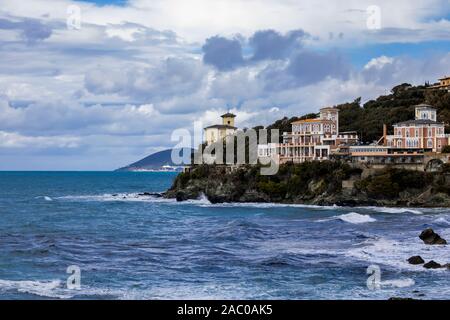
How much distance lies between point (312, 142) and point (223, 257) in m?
62.5

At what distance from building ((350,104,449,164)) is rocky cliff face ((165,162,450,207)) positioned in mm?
5634

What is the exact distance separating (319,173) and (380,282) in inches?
2184

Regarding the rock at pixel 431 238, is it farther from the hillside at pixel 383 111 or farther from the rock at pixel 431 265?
the hillside at pixel 383 111

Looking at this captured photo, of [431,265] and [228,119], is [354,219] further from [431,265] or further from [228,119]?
[228,119]

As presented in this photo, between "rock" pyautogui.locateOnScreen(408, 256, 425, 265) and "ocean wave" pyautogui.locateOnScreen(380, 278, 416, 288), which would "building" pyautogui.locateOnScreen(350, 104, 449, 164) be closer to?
"rock" pyautogui.locateOnScreen(408, 256, 425, 265)

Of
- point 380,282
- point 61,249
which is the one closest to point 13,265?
point 61,249

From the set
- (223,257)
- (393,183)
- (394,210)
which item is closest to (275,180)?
(393,183)

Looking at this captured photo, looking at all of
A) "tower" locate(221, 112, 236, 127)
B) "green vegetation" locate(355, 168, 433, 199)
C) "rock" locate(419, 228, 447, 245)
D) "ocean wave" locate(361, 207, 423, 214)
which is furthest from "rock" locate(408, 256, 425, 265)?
"tower" locate(221, 112, 236, 127)

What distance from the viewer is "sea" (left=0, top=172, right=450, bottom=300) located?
2880 centimetres

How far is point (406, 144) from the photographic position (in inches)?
3595

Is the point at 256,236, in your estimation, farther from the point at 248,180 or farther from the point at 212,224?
the point at 248,180

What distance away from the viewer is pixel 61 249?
4209 cm

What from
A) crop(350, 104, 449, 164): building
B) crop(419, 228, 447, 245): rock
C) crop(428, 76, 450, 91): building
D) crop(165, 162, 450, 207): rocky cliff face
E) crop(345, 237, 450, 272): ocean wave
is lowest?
crop(345, 237, 450, 272): ocean wave

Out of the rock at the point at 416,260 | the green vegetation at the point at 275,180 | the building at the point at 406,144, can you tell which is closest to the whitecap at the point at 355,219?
the green vegetation at the point at 275,180
